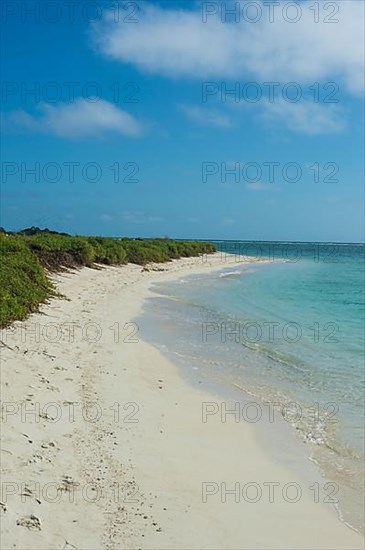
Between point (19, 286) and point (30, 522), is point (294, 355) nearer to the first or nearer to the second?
point (19, 286)

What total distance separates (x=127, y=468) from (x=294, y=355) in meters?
8.50

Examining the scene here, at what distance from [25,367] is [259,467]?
14.1ft

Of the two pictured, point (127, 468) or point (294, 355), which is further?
point (294, 355)

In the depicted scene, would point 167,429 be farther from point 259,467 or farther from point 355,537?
point 355,537

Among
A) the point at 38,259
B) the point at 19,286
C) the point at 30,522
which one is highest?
the point at 38,259

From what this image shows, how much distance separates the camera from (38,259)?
23.5 m

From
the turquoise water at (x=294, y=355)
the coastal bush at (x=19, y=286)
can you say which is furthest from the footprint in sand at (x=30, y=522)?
the coastal bush at (x=19, y=286)

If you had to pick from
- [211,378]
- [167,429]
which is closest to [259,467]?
[167,429]

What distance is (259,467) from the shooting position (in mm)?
6836

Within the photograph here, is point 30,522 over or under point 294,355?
over

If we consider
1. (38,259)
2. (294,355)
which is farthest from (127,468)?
(38,259)

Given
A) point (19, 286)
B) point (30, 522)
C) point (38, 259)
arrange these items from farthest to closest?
point (38, 259) < point (19, 286) < point (30, 522)

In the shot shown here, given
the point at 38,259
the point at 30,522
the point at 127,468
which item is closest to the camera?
the point at 30,522

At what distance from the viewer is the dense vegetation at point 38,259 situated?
1352cm
